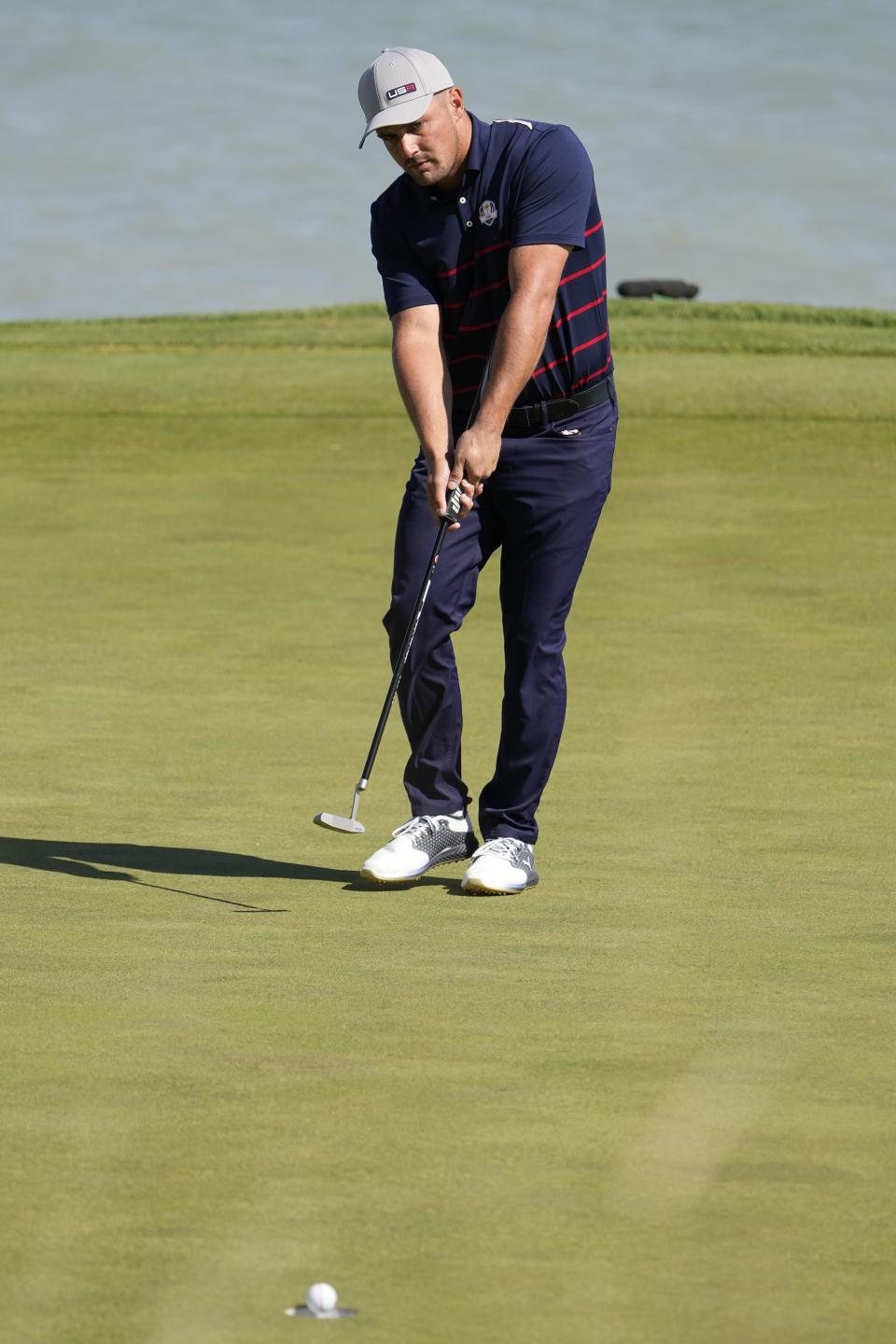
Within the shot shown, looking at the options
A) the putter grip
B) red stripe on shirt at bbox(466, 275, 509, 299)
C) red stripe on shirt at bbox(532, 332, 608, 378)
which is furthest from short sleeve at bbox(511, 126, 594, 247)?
the putter grip

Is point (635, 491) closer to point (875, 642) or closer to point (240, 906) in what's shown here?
point (875, 642)

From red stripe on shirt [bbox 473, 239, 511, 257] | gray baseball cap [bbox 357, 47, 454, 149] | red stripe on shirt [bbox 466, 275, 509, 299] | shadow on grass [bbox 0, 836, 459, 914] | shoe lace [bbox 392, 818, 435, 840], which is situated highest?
gray baseball cap [bbox 357, 47, 454, 149]

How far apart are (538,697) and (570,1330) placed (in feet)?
8.72

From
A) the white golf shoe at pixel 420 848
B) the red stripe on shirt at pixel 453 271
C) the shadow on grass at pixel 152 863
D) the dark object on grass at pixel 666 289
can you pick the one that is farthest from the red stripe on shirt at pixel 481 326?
the dark object on grass at pixel 666 289

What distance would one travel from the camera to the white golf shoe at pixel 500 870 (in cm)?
446

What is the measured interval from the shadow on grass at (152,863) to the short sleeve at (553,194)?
1.29 meters

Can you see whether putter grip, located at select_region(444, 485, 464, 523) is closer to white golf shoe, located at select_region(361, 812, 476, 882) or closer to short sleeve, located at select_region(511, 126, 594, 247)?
short sleeve, located at select_region(511, 126, 594, 247)

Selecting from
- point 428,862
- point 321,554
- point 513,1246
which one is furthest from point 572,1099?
point 321,554

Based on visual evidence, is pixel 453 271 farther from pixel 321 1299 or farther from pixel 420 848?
pixel 321 1299

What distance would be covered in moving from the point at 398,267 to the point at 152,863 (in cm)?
130

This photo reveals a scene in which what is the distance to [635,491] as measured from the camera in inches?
414

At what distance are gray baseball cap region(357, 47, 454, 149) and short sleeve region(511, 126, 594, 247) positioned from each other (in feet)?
0.82

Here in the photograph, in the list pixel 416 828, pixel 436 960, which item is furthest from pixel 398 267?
pixel 436 960

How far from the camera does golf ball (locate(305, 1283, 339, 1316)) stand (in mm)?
2332
